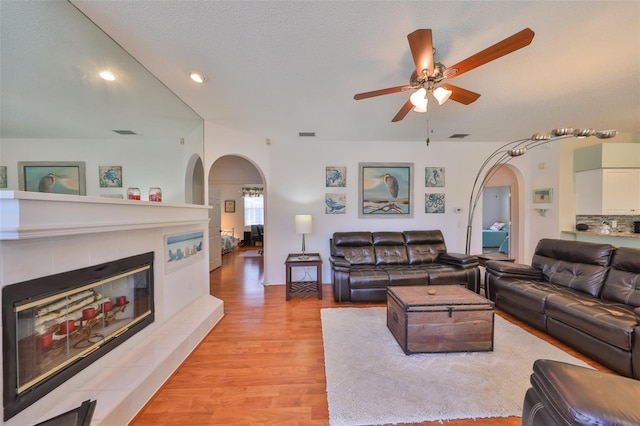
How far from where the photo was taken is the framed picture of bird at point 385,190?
174 inches

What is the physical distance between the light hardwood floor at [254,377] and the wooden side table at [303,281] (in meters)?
0.43

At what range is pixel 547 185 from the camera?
14.5ft

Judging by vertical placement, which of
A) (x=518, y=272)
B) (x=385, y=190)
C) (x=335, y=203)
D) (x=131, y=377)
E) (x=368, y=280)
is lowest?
(x=131, y=377)

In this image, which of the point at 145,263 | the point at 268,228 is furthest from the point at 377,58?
the point at 268,228

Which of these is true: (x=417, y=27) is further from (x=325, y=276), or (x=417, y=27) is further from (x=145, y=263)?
(x=325, y=276)

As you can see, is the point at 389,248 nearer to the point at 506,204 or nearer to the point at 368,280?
the point at 368,280

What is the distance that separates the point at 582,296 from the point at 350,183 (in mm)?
3275

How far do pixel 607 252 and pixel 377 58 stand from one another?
324cm

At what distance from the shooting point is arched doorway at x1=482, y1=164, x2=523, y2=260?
15.9ft

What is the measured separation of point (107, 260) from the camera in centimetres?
176

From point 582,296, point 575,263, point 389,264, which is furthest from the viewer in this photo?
point 389,264

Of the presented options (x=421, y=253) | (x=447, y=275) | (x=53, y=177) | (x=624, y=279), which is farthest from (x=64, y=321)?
(x=624, y=279)

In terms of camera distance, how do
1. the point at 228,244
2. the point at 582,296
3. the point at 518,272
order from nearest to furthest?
the point at 582,296 → the point at 518,272 → the point at 228,244

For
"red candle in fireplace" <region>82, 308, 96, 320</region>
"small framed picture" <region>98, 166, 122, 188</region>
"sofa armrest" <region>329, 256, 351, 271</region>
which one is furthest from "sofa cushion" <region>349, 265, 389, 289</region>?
"small framed picture" <region>98, 166, 122, 188</region>
